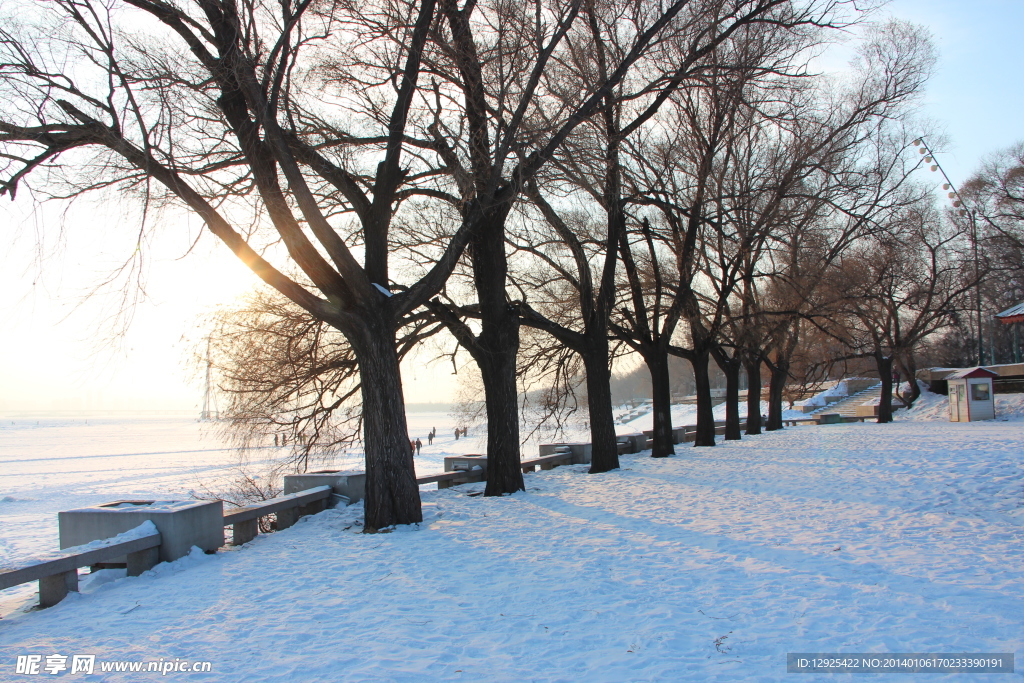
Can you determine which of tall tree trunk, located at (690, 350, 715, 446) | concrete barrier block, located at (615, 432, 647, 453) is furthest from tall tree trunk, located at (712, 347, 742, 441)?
concrete barrier block, located at (615, 432, 647, 453)

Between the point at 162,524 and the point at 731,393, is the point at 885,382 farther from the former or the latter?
the point at 162,524

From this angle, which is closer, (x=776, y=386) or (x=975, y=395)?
(x=975, y=395)

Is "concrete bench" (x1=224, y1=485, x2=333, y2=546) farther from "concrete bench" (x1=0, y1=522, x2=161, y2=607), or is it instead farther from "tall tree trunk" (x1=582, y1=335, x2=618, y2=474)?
"tall tree trunk" (x1=582, y1=335, x2=618, y2=474)

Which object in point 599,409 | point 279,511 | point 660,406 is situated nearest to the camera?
point 279,511

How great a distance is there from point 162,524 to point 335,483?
3.15m

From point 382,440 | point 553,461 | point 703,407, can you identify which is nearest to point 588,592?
point 382,440

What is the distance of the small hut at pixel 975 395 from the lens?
79.9ft

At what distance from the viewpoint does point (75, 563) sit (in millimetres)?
5531

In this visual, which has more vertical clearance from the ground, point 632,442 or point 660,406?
point 660,406

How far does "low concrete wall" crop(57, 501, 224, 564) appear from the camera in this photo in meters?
6.52

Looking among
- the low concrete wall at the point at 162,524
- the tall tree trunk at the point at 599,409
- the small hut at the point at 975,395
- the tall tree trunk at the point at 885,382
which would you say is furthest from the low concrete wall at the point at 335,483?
the tall tree trunk at the point at 885,382

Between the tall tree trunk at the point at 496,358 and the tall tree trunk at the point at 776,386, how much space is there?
15.2 meters

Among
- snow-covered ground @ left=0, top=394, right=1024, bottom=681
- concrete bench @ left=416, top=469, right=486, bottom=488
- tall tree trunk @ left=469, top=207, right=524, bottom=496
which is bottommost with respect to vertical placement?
snow-covered ground @ left=0, top=394, right=1024, bottom=681

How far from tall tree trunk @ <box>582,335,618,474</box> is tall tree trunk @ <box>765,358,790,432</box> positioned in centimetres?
1136
